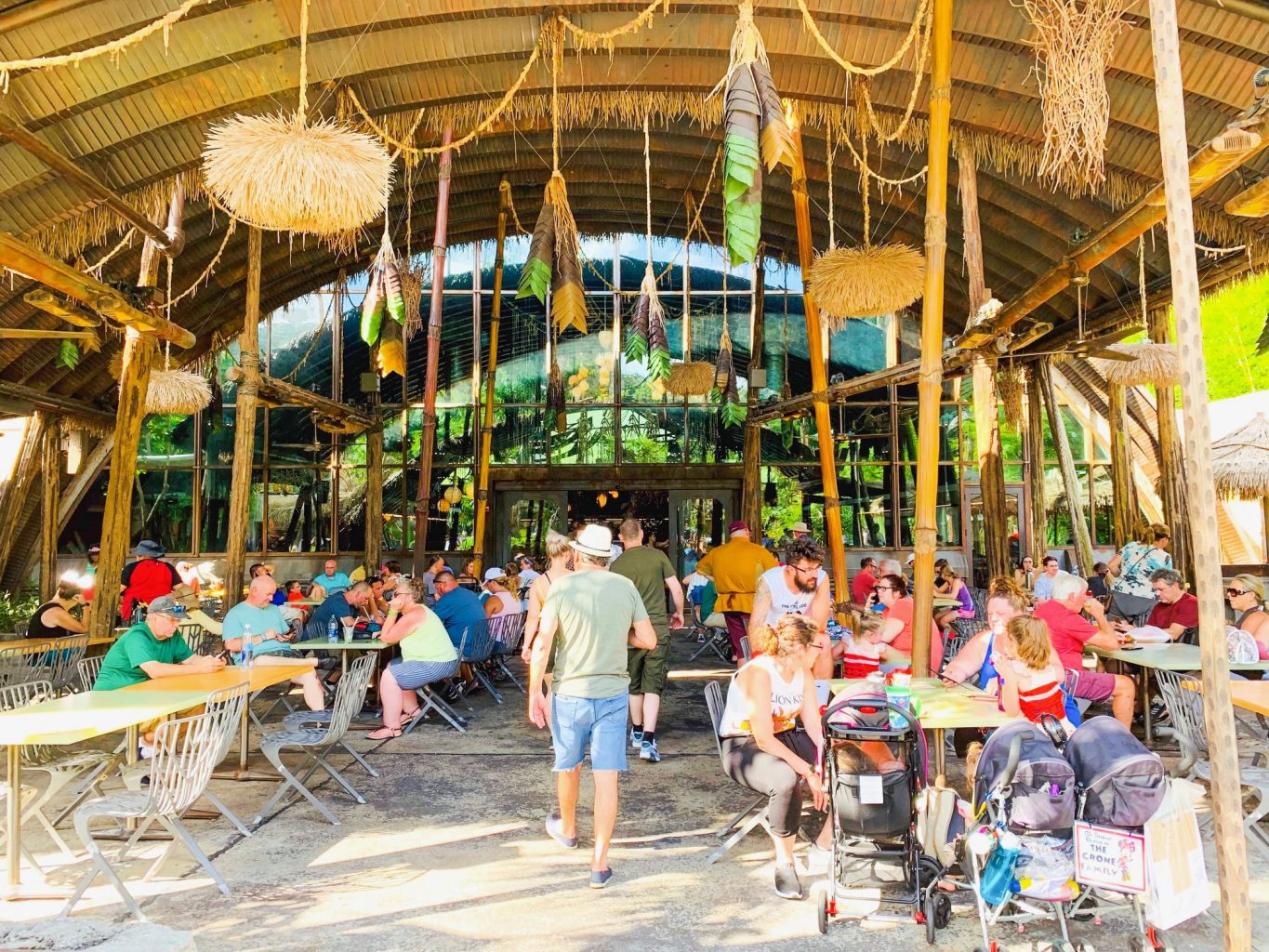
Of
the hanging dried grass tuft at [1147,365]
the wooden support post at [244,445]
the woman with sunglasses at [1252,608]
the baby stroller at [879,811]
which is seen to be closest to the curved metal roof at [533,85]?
the hanging dried grass tuft at [1147,365]

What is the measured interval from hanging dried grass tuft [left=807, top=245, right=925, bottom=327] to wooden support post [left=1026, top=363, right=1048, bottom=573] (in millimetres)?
7350

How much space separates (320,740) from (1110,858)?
3816 mm

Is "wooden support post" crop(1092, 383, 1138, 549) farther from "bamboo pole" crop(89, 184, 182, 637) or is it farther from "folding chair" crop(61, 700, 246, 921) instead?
"folding chair" crop(61, 700, 246, 921)

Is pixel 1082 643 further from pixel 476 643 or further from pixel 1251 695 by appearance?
pixel 476 643

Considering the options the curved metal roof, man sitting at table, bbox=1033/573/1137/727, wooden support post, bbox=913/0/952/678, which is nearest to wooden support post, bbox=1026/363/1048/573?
the curved metal roof

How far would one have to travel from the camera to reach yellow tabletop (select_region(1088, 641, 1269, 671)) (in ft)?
18.2

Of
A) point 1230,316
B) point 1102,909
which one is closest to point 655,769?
point 1102,909

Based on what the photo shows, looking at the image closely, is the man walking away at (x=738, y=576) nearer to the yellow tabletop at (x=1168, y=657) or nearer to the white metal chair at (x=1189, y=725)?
the yellow tabletop at (x=1168, y=657)

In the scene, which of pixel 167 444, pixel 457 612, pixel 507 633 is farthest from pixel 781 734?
pixel 167 444

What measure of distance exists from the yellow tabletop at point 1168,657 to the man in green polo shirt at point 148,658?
5.48 meters

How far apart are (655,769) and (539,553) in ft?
34.2

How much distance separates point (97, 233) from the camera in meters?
8.91

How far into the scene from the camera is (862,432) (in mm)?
16172

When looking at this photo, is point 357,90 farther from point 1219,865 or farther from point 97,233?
point 1219,865
